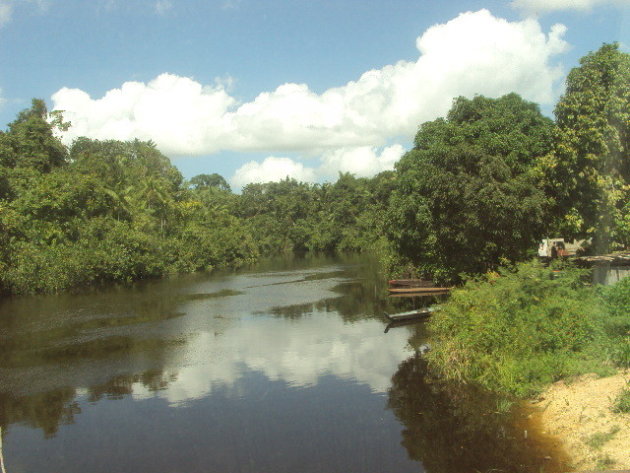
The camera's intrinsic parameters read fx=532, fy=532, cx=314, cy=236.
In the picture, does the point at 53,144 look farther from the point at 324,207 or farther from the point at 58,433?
the point at 324,207

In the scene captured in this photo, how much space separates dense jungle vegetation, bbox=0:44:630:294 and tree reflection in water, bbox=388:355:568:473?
26.5 ft

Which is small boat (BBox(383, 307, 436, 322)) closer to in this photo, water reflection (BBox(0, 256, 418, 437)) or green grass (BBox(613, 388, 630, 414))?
water reflection (BBox(0, 256, 418, 437))

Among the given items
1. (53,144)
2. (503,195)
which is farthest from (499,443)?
(53,144)

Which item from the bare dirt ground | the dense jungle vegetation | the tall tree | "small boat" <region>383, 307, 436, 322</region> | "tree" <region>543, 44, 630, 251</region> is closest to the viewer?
the bare dirt ground

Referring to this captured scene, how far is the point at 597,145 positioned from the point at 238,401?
14284 millimetres

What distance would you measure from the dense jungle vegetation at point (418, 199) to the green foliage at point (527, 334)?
4776 mm

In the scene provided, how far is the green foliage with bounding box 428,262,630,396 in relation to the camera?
1183cm

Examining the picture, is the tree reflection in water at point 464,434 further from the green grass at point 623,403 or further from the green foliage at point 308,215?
the green foliage at point 308,215

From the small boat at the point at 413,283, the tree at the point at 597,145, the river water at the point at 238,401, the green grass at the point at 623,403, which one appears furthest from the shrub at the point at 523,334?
the small boat at the point at 413,283

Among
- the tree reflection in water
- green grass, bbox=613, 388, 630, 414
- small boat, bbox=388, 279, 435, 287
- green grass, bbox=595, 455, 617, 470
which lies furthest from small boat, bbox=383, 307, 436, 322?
green grass, bbox=595, 455, 617, 470

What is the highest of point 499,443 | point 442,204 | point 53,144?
point 53,144

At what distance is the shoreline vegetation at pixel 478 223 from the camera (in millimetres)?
12875

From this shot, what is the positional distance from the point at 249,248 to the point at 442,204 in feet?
151

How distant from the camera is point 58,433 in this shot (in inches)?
481
